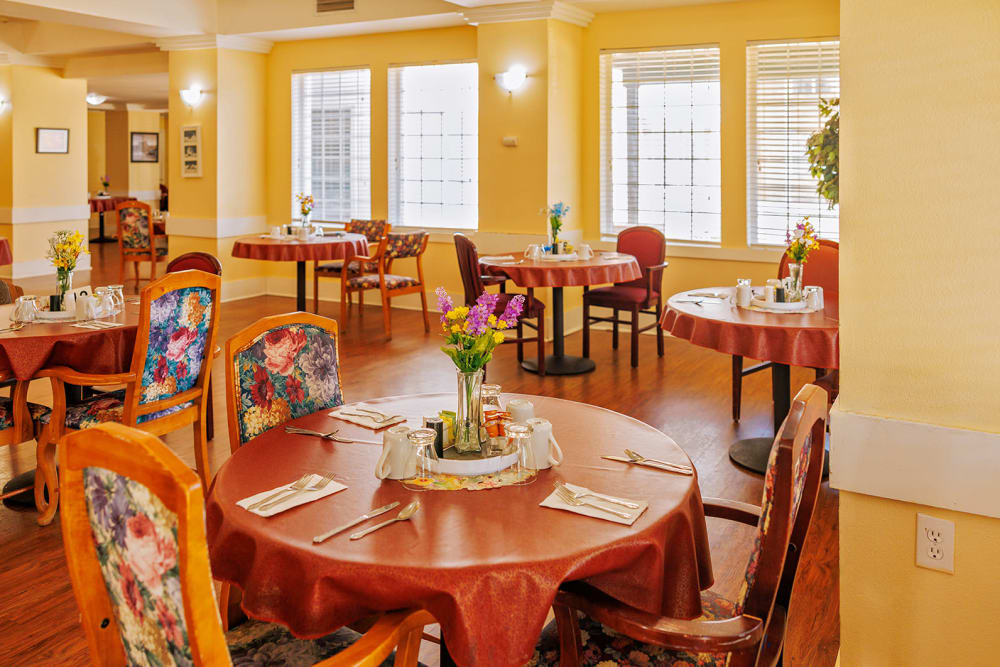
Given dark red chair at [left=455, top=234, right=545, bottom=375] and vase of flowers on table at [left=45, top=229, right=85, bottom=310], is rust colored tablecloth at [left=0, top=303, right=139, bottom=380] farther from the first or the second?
dark red chair at [left=455, top=234, right=545, bottom=375]

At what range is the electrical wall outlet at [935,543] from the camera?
1825 mm

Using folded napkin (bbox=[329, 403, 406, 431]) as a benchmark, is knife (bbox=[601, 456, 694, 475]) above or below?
below

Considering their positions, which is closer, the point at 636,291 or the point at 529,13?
the point at 636,291

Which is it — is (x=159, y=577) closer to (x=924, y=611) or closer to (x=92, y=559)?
(x=92, y=559)

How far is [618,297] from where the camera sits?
6.34 metres

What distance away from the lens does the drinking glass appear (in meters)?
1.92

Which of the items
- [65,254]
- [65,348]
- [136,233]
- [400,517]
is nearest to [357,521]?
[400,517]

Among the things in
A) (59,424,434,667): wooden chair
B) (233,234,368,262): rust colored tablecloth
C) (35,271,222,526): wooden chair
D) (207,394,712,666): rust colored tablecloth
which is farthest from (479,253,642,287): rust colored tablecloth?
(59,424,434,667): wooden chair

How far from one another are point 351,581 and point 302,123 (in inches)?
336

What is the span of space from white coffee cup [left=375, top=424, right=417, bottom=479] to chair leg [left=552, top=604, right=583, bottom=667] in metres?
0.47

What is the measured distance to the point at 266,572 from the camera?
1.64 metres

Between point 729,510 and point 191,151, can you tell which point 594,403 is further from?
point 191,151

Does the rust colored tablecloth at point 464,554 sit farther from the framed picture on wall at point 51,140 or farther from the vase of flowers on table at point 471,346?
the framed picture on wall at point 51,140

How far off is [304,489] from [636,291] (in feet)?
15.7
